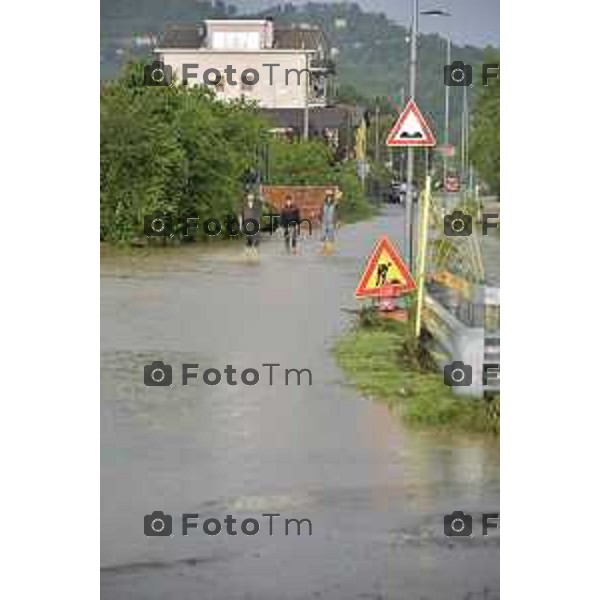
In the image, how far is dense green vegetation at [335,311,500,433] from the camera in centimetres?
1178

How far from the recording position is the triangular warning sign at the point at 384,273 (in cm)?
1180

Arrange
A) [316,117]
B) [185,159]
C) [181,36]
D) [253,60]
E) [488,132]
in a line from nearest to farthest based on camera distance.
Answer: [488,132]
[253,60]
[181,36]
[316,117]
[185,159]

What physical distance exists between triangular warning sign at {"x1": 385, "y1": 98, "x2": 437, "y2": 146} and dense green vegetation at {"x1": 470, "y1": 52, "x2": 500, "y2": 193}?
0.59 ft

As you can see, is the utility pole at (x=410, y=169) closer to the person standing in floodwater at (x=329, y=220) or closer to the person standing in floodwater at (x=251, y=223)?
the person standing in floodwater at (x=329, y=220)

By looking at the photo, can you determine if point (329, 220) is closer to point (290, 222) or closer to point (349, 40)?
point (290, 222)

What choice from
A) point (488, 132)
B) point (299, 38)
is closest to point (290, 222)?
point (299, 38)

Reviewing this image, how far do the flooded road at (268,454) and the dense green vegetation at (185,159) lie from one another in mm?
154

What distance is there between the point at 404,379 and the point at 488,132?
0.87m

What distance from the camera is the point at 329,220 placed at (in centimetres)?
1198

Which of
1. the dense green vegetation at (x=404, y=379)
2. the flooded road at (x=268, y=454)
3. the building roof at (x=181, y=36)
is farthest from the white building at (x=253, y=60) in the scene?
the dense green vegetation at (x=404, y=379)

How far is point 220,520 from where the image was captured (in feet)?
37.7

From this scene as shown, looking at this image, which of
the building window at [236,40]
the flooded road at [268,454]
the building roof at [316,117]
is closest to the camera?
the flooded road at [268,454]

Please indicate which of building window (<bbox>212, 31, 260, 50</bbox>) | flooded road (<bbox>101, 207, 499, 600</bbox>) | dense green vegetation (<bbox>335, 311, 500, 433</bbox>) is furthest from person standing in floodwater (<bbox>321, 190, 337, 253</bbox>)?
building window (<bbox>212, 31, 260, 50</bbox>)
